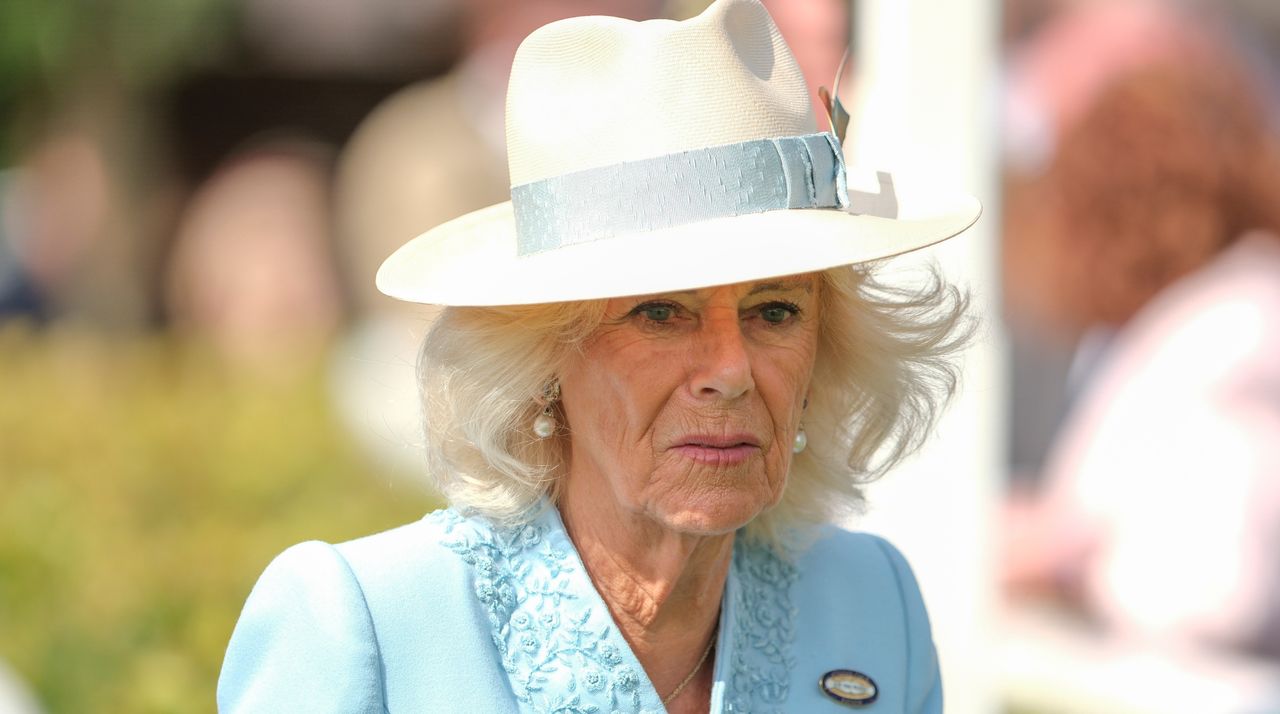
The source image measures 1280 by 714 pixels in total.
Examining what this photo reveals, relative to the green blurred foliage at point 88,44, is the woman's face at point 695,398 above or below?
below

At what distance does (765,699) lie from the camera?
2627 millimetres

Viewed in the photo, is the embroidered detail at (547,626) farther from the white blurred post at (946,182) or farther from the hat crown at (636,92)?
the white blurred post at (946,182)

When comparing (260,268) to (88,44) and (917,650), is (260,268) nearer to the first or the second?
(88,44)

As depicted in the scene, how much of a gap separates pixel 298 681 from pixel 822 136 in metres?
1.11

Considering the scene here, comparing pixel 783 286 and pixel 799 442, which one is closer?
pixel 783 286

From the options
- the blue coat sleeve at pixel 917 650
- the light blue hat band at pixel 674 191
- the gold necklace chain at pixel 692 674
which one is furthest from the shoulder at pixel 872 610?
the light blue hat band at pixel 674 191

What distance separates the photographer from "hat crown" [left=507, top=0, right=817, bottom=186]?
2266 mm

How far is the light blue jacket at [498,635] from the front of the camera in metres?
2.29

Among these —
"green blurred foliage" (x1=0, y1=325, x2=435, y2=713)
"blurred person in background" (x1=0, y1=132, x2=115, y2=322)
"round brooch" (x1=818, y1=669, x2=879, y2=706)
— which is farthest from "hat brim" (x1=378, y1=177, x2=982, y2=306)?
"blurred person in background" (x1=0, y1=132, x2=115, y2=322)

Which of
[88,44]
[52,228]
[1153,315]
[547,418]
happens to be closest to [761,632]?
[547,418]

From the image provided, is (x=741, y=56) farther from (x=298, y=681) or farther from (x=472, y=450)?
(x=298, y=681)

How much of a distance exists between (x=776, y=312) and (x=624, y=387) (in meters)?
0.27

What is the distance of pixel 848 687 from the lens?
269 centimetres

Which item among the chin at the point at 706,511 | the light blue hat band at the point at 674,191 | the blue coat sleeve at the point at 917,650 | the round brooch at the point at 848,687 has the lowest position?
the round brooch at the point at 848,687
